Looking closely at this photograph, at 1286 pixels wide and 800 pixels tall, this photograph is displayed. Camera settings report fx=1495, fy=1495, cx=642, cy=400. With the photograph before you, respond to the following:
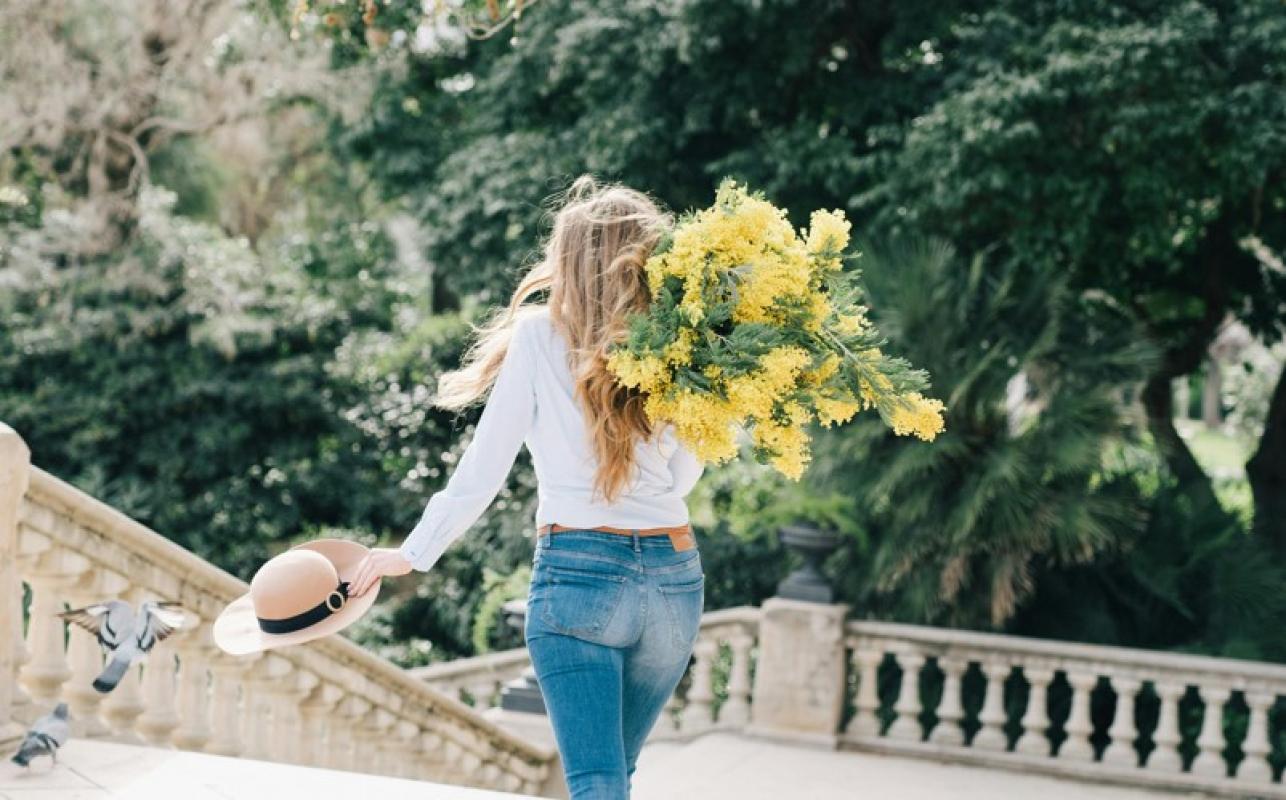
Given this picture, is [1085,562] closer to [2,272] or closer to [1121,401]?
[1121,401]

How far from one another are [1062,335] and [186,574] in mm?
5439

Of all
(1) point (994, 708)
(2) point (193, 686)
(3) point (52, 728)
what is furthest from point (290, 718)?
(1) point (994, 708)

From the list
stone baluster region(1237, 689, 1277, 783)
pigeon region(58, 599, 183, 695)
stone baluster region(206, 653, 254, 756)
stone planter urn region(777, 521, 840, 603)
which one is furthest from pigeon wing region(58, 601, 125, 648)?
stone baluster region(1237, 689, 1277, 783)

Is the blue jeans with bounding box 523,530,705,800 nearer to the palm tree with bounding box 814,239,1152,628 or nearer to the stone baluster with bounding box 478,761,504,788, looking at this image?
the stone baluster with bounding box 478,761,504,788

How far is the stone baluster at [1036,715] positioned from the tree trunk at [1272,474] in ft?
11.2

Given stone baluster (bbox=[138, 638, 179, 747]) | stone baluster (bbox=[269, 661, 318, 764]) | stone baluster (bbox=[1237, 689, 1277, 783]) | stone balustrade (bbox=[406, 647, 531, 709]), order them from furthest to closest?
stone balustrade (bbox=[406, 647, 531, 709])
stone baluster (bbox=[1237, 689, 1277, 783])
stone baluster (bbox=[269, 661, 318, 764])
stone baluster (bbox=[138, 638, 179, 747])

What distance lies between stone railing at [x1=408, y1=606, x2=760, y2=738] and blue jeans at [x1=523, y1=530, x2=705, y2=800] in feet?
16.5

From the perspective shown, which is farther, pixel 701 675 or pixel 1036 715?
pixel 701 675

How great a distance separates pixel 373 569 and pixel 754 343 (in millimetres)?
979

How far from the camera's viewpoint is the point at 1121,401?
8.19m

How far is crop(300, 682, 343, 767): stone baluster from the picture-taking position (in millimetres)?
5504

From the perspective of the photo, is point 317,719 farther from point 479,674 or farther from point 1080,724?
point 1080,724

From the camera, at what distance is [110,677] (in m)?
4.18

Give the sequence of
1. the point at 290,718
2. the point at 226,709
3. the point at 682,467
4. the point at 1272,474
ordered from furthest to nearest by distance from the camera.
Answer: the point at 1272,474
the point at 290,718
the point at 226,709
the point at 682,467
